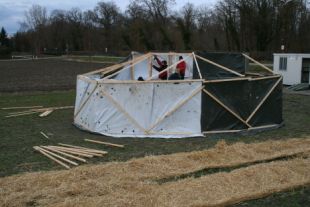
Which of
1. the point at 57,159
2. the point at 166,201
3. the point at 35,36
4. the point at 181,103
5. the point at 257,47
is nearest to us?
the point at 166,201

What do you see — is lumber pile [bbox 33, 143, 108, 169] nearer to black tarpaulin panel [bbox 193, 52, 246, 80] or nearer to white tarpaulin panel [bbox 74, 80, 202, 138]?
white tarpaulin panel [bbox 74, 80, 202, 138]

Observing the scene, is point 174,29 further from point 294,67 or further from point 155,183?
point 155,183

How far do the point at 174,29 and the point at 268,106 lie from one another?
62064 millimetres

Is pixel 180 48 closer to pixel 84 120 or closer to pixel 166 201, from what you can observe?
pixel 84 120

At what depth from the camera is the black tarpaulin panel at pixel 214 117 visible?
13.0 meters

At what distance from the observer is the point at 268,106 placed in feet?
47.0

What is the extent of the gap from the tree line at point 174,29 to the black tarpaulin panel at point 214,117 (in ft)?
143

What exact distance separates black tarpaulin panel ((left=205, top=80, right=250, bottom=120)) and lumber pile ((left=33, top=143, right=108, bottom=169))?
165 inches

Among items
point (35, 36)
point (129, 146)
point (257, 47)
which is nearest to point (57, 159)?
point (129, 146)

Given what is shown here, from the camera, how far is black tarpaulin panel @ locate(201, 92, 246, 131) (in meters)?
13.0

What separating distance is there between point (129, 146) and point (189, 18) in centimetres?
6975

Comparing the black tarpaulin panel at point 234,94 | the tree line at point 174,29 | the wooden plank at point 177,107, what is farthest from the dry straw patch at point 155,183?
the tree line at point 174,29

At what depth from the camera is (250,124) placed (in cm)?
1373

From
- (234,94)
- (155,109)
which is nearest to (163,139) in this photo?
(155,109)
